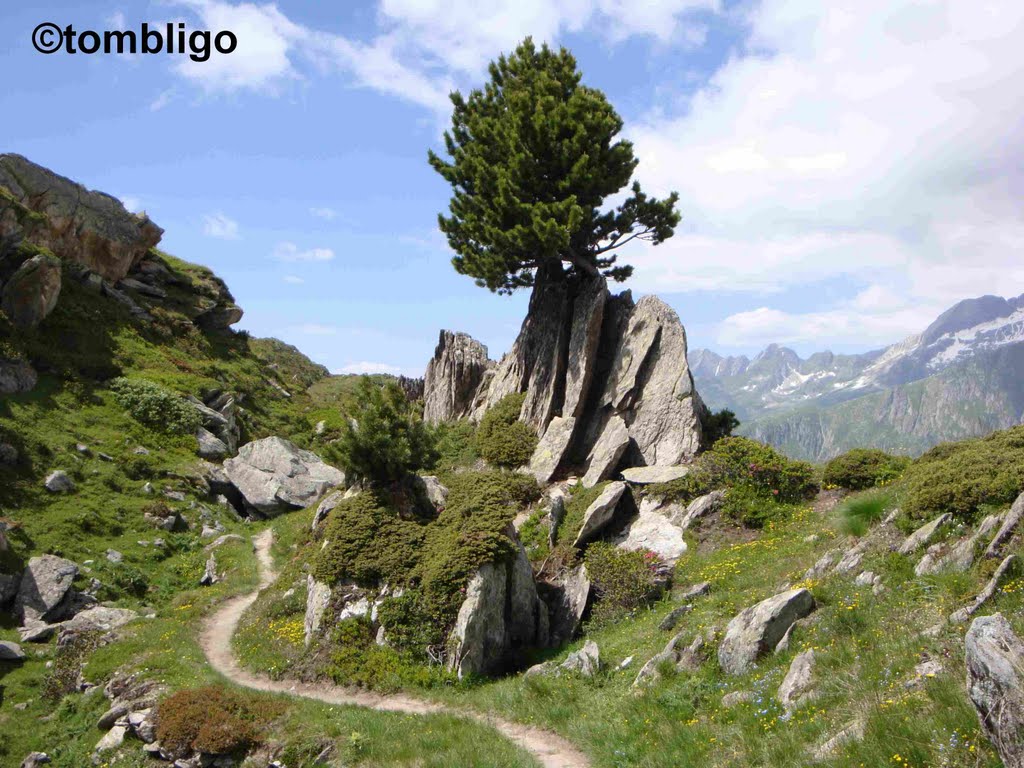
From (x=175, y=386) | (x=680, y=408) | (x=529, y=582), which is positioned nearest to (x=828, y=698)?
(x=529, y=582)

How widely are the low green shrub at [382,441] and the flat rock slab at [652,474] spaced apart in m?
8.90

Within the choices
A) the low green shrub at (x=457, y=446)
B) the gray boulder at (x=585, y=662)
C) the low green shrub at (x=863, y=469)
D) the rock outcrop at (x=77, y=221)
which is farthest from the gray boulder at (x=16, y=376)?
the low green shrub at (x=863, y=469)

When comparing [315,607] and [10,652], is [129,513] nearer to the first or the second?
[10,652]

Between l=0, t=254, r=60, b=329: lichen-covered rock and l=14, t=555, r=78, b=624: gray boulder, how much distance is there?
824 inches

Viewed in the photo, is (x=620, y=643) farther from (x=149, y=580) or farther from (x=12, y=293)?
(x=12, y=293)

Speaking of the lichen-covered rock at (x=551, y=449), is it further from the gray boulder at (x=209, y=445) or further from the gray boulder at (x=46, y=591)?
the gray boulder at (x=209, y=445)

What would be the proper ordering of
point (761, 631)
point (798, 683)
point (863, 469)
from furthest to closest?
point (863, 469) < point (761, 631) < point (798, 683)

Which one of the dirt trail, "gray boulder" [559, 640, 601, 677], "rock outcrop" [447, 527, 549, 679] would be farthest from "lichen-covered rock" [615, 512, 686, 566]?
the dirt trail

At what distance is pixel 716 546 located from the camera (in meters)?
22.4

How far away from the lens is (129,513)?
2972 centimetres

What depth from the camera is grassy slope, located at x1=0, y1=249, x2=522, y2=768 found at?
1452cm

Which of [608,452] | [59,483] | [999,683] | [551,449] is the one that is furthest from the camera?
[551,449]

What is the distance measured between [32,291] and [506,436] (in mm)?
31271

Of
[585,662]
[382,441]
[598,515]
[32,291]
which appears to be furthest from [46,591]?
[32,291]
